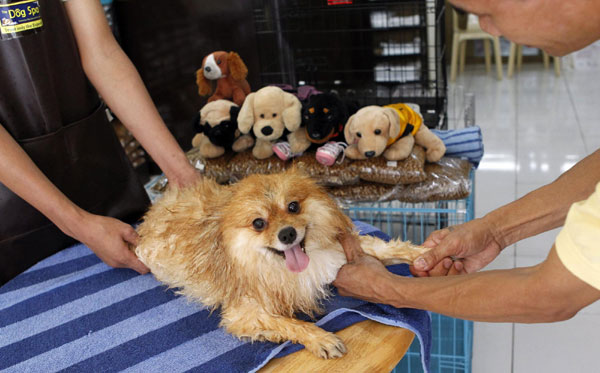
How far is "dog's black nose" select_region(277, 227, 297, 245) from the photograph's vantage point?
3.67 ft

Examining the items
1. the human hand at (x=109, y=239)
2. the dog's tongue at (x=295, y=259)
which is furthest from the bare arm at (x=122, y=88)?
the dog's tongue at (x=295, y=259)

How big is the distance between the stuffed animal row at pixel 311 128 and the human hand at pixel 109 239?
0.91 m

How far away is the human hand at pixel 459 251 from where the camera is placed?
4.44 ft

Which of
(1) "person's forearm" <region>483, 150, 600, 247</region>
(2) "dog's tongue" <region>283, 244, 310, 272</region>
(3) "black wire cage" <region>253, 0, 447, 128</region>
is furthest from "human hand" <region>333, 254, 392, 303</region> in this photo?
(3) "black wire cage" <region>253, 0, 447, 128</region>

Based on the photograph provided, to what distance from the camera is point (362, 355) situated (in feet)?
3.61

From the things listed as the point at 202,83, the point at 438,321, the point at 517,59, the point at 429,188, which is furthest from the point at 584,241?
the point at 517,59

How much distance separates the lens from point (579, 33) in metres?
0.83

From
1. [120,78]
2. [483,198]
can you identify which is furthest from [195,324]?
[483,198]

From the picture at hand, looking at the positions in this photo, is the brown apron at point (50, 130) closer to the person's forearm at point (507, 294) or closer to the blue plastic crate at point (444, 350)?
the person's forearm at point (507, 294)

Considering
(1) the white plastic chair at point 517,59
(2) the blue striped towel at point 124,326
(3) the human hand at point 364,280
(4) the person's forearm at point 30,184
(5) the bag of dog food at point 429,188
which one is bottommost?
(1) the white plastic chair at point 517,59

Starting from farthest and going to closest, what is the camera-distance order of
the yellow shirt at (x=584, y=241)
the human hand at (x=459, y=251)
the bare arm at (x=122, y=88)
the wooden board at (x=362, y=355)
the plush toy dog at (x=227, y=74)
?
the plush toy dog at (x=227, y=74), the bare arm at (x=122, y=88), the human hand at (x=459, y=251), the wooden board at (x=362, y=355), the yellow shirt at (x=584, y=241)

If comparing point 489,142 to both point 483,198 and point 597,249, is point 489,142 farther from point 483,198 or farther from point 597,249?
point 597,249

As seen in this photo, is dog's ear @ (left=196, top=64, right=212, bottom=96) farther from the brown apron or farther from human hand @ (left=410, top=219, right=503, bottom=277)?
human hand @ (left=410, top=219, right=503, bottom=277)

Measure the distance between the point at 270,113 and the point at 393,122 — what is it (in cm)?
46
